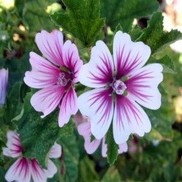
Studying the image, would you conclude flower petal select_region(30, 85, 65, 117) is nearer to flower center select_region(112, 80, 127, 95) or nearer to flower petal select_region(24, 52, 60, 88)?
flower petal select_region(24, 52, 60, 88)

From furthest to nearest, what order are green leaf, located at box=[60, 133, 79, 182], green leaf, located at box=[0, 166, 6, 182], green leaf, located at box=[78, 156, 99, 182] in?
green leaf, located at box=[78, 156, 99, 182] → green leaf, located at box=[60, 133, 79, 182] → green leaf, located at box=[0, 166, 6, 182]

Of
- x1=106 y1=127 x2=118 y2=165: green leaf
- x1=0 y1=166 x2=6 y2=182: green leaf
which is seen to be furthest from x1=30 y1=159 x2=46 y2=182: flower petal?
x1=106 y1=127 x2=118 y2=165: green leaf

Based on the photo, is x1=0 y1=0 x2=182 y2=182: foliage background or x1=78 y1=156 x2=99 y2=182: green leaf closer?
x1=0 y1=0 x2=182 y2=182: foliage background

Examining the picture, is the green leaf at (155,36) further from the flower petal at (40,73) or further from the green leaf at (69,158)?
the green leaf at (69,158)

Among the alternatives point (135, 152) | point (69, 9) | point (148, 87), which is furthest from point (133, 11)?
point (135, 152)

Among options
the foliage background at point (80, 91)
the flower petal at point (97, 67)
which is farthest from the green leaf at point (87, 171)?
the flower petal at point (97, 67)

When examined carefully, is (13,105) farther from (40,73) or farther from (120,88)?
(120,88)
